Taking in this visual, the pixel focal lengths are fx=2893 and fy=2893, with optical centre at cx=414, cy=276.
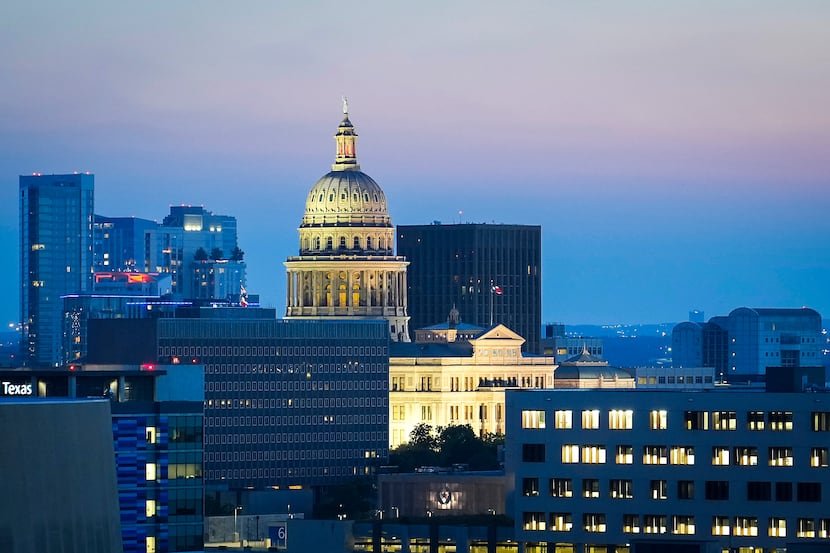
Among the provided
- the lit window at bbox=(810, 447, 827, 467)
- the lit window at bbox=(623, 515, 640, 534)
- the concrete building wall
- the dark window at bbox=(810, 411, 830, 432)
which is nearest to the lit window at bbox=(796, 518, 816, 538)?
the lit window at bbox=(810, 447, 827, 467)

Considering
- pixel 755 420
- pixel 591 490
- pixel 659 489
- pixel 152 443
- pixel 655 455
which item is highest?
pixel 755 420

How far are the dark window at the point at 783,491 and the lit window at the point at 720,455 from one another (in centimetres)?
403

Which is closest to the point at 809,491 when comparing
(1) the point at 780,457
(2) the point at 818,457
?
(2) the point at 818,457

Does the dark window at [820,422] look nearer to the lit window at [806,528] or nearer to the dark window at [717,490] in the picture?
the lit window at [806,528]

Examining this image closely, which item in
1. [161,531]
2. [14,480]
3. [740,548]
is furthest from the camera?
[740,548]

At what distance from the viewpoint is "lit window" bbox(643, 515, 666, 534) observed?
194875 millimetres

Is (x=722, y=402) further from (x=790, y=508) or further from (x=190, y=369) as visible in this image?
(x=190, y=369)

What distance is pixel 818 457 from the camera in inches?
7667

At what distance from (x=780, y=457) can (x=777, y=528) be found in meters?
5.79

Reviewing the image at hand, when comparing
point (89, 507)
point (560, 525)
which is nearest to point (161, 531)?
point (560, 525)

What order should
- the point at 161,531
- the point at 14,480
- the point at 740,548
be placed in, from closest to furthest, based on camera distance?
the point at 14,480 < the point at 161,531 < the point at 740,548

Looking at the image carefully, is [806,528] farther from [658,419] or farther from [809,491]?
[658,419]

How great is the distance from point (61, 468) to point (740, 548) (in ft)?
407

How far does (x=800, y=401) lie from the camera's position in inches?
7643
